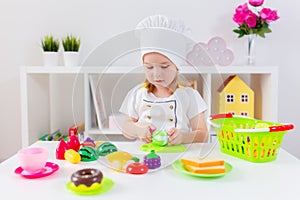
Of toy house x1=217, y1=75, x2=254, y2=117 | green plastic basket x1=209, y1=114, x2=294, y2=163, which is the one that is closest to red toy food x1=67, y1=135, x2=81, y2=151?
green plastic basket x1=209, y1=114, x2=294, y2=163

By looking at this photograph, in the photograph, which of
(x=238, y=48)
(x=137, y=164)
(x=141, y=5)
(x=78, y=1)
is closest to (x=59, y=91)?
(x=78, y=1)

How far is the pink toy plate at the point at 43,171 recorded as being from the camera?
0.76 metres

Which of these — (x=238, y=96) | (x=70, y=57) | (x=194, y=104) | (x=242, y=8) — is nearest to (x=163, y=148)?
(x=194, y=104)

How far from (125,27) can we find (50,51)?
40 cm

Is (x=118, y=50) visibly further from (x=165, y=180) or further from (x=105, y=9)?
(x=105, y=9)

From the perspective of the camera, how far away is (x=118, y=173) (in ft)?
2.61

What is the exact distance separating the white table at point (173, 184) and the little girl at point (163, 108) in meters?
0.07

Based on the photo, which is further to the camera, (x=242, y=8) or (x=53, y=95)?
(x=53, y=95)

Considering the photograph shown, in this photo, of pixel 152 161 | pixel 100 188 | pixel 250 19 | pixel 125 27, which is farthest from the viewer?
pixel 125 27

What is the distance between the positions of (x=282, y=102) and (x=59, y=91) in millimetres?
1154

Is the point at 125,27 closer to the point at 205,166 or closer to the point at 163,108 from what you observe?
the point at 163,108

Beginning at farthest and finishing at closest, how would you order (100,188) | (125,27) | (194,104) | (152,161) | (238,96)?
(125,27)
(238,96)
(194,104)
(152,161)
(100,188)

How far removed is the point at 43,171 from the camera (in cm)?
79

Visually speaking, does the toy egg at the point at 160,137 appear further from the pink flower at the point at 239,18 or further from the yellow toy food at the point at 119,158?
the pink flower at the point at 239,18
